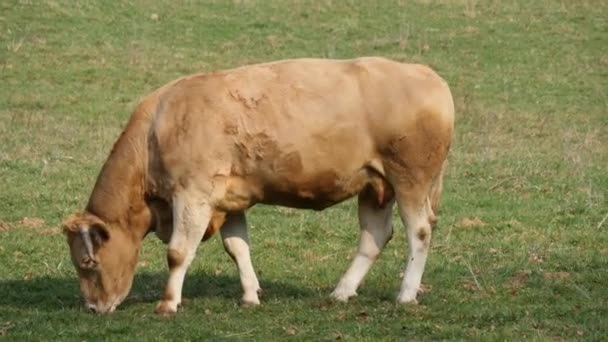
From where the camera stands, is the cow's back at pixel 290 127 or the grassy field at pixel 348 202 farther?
the cow's back at pixel 290 127

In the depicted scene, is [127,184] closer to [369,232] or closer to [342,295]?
[342,295]

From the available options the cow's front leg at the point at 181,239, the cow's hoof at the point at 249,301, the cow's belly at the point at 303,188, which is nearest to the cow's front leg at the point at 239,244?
the cow's hoof at the point at 249,301

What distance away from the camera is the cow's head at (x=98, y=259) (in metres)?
11.0

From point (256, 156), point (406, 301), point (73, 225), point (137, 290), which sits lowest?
point (137, 290)

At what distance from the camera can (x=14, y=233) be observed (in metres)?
14.5

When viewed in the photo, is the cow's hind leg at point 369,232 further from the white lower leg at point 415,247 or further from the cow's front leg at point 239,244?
the cow's front leg at point 239,244

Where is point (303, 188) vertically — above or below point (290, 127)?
below

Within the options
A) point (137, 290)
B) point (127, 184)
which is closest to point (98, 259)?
point (127, 184)

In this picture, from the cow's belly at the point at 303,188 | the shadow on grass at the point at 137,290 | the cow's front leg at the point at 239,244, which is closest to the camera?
the cow's belly at the point at 303,188

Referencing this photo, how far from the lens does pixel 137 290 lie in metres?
12.2

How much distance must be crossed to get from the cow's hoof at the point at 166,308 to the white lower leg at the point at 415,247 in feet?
5.79

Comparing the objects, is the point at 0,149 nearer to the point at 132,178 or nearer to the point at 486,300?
the point at 132,178

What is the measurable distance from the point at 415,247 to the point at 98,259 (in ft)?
8.21

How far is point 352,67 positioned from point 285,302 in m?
1.94
